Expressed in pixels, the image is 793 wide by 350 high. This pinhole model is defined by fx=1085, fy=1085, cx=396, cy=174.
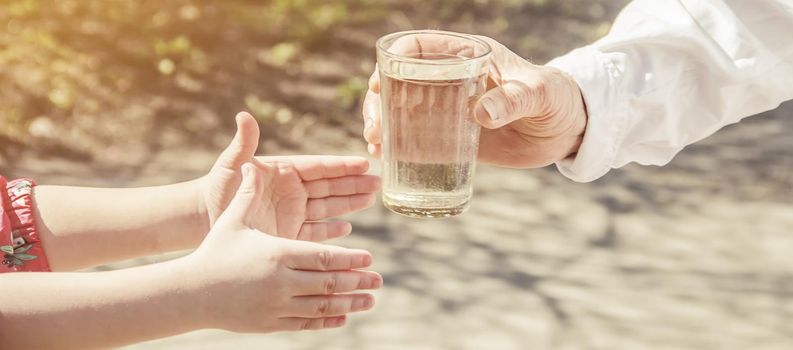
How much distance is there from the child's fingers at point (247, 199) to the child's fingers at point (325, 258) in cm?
12

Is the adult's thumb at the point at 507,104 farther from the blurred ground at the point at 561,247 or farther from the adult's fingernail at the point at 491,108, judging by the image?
the blurred ground at the point at 561,247


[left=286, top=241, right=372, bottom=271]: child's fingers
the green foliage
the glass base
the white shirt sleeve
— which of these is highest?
the white shirt sleeve

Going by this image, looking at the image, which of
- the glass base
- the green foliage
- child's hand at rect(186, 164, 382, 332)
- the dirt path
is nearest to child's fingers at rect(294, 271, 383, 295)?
child's hand at rect(186, 164, 382, 332)

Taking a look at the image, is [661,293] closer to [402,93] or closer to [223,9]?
[402,93]

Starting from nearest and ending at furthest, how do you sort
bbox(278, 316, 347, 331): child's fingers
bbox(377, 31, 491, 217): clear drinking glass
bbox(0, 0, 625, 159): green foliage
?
bbox(377, 31, 491, 217): clear drinking glass
bbox(278, 316, 347, 331): child's fingers
bbox(0, 0, 625, 159): green foliage

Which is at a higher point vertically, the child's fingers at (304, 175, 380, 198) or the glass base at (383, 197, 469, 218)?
the glass base at (383, 197, 469, 218)

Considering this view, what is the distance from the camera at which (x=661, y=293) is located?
11.0 ft

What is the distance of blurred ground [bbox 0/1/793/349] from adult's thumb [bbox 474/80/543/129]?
4.49 ft

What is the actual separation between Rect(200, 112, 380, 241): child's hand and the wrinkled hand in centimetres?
11

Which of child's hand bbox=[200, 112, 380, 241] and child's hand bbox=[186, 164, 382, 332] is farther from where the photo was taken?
child's hand bbox=[200, 112, 380, 241]

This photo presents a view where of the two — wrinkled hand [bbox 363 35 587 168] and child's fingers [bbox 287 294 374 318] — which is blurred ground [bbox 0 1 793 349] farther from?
child's fingers [bbox 287 294 374 318]

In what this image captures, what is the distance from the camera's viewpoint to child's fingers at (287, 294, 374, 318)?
168 centimetres

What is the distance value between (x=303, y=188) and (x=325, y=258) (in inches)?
14.6

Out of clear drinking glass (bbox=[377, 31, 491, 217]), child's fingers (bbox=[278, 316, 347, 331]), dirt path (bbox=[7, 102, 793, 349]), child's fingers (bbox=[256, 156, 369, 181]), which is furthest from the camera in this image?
dirt path (bbox=[7, 102, 793, 349])
